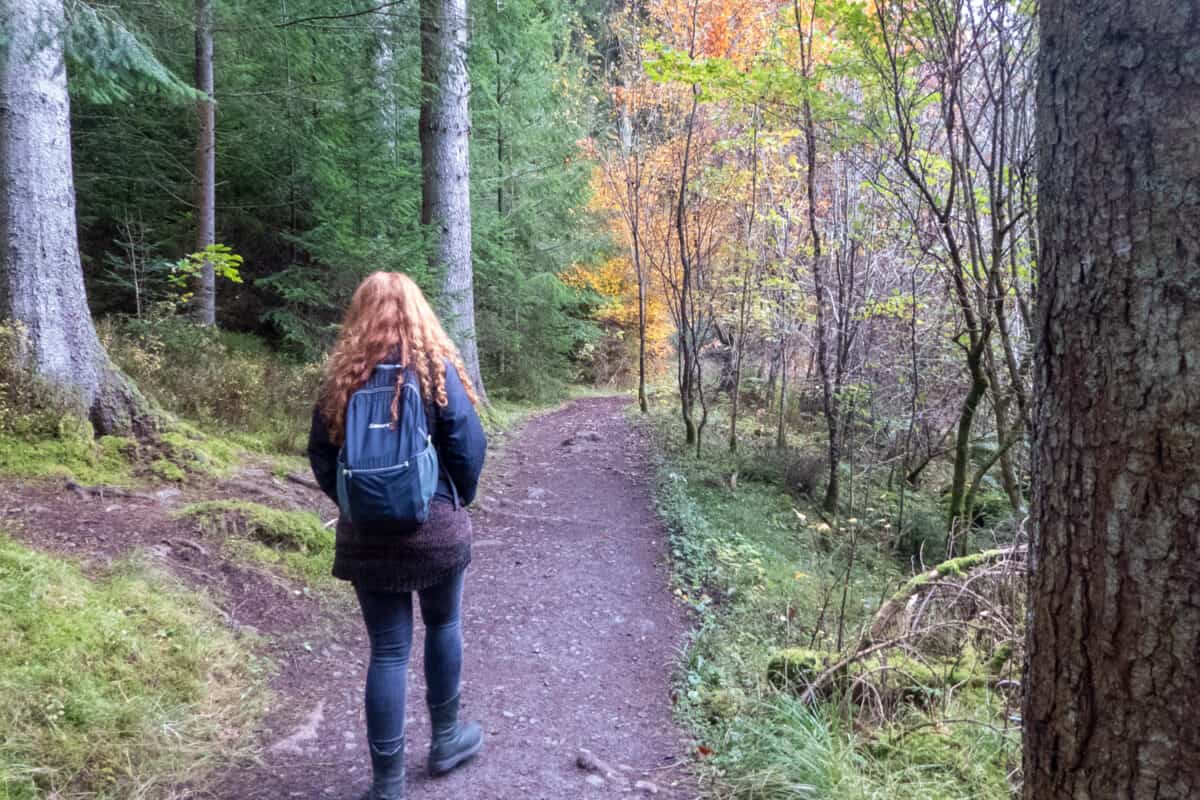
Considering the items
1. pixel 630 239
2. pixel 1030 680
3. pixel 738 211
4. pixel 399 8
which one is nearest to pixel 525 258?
pixel 630 239

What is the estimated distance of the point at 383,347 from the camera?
8.56 ft

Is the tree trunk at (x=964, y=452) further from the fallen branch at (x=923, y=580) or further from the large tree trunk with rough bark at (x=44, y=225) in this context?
the large tree trunk with rough bark at (x=44, y=225)

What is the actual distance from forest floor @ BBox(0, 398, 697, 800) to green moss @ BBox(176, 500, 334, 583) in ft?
0.40

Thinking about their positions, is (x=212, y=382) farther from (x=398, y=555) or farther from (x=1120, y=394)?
(x=1120, y=394)

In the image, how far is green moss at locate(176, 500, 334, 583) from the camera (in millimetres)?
4539

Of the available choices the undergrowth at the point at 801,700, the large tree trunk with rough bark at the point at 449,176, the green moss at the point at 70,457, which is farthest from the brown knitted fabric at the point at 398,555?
the large tree trunk with rough bark at the point at 449,176

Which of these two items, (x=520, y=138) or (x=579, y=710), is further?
(x=520, y=138)

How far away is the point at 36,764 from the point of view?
241 cm

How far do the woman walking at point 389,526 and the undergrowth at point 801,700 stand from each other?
1.39m

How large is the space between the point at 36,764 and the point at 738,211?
37.9ft

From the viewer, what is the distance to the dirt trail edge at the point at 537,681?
298 centimetres

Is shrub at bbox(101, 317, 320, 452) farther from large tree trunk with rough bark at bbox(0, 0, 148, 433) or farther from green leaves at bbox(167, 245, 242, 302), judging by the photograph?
large tree trunk with rough bark at bbox(0, 0, 148, 433)

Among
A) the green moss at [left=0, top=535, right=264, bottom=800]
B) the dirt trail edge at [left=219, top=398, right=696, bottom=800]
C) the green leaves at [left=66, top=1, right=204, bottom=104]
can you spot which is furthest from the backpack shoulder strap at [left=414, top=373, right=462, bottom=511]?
the green leaves at [left=66, top=1, right=204, bottom=104]

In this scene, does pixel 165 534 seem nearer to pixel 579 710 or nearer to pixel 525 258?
pixel 579 710
